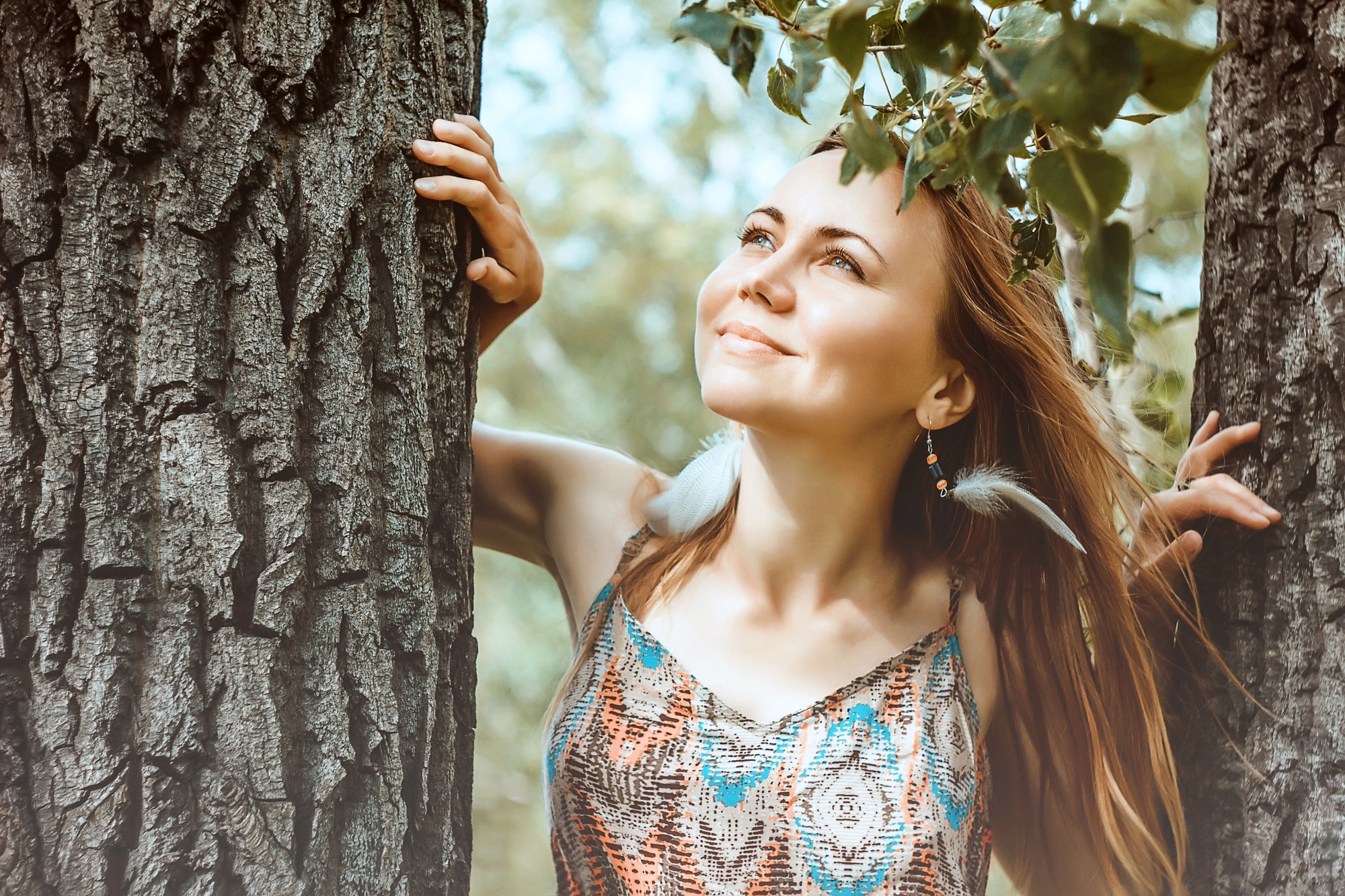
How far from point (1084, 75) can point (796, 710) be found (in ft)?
3.55

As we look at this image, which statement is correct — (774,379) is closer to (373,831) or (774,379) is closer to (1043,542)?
(1043,542)

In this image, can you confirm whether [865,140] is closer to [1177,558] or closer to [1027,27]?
[1027,27]

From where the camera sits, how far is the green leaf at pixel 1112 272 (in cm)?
48

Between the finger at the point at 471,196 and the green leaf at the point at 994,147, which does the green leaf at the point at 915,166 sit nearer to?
the green leaf at the point at 994,147

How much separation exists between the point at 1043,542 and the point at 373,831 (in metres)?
1.04

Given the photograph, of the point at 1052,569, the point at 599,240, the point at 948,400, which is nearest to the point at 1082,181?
the point at 948,400

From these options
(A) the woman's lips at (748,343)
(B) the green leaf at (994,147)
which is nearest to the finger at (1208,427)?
(A) the woman's lips at (748,343)

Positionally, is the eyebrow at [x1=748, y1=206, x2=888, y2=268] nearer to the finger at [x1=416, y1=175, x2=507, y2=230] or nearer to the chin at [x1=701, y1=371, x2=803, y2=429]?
the chin at [x1=701, y1=371, x2=803, y2=429]

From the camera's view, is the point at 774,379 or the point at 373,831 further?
the point at 774,379

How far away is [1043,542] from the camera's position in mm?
1524

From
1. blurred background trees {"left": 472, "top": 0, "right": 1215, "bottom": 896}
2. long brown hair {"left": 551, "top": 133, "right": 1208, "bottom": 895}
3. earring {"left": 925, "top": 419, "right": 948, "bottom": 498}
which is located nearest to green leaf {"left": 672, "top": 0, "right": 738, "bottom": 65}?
long brown hair {"left": 551, "top": 133, "right": 1208, "bottom": 895}

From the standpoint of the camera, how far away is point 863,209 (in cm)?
134

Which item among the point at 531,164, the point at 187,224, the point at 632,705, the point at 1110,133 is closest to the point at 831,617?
the point at 632,705

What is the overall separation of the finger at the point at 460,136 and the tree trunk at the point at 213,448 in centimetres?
3
